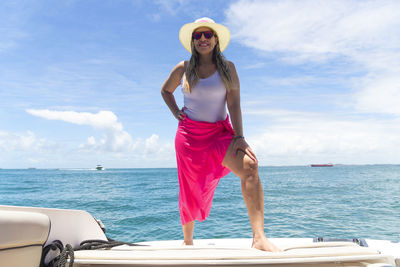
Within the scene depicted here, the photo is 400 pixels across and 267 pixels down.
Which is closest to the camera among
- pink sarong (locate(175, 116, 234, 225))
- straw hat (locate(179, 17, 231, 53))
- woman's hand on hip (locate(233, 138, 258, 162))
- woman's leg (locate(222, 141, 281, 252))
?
woman's leg (locate(222, 141, 281, 252))

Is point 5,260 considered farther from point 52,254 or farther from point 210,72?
point 210,72

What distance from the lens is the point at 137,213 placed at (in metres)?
13.3

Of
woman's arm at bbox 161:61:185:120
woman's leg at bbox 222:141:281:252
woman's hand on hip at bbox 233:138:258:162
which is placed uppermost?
woman's arm at bbox 161:61:185:120

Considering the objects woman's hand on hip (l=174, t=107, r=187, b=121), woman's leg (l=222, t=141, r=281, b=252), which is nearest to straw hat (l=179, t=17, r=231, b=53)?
woman's hand on hip (l=174, t=107, r=187, b=121)

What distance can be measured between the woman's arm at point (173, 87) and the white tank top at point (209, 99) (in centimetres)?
18

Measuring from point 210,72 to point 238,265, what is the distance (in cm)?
178

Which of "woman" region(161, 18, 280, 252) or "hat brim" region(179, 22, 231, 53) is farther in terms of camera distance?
"hat brim" region(179, 22, 231, 53)

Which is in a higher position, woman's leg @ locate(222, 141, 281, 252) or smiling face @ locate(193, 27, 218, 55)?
smiling face @ locate(193, 27, 218, 55)

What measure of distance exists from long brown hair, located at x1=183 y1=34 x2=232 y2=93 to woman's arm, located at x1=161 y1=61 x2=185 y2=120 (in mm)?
120

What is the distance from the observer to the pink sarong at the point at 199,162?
2.71 m

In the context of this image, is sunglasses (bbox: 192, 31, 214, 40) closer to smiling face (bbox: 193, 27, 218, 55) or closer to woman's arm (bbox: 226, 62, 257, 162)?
smiling face (bbox: 193, 27, 218, 55)

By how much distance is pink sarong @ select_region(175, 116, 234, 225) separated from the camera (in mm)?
2713

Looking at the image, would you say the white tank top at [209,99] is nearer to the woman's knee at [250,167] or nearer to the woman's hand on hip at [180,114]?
the woman's hand on hip at [180,114]

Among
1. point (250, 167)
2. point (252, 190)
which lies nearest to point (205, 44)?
point (250, 167)
